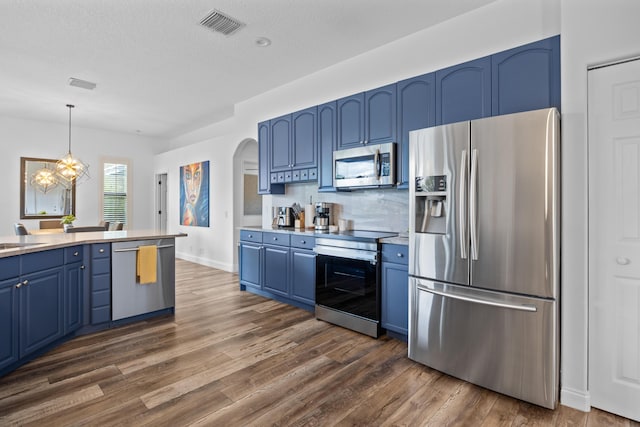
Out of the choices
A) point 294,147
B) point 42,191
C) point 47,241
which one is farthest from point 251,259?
point 42,191

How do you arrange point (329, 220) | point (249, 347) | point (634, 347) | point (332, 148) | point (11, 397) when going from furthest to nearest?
point (329, 220), point (332, 148), point (249, 347), point (11, 397), point (634, 347)

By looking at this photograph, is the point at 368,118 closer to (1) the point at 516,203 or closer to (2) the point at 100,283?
(1) the point at 516,203

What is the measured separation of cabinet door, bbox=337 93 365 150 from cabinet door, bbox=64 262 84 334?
9.51 ft

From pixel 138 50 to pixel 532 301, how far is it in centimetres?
443

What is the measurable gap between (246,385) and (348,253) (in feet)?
4.91

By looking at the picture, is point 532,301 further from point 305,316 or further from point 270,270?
point 270,270

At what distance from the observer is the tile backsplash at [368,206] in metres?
3.70

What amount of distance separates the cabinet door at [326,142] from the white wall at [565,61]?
0.39 metres

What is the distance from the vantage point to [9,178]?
6.68 m

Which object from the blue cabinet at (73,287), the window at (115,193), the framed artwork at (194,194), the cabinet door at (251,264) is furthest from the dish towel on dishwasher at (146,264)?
the window at (115,193)

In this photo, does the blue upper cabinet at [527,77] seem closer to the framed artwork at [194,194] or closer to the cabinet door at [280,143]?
the cabinet door at [280,143]

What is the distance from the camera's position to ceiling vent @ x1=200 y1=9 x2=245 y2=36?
313 cm

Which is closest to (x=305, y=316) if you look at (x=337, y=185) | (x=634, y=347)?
(x=337, y=185)

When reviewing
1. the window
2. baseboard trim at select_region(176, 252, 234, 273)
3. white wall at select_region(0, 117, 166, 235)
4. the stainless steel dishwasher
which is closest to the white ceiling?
white wall at select_region(0, 117, 166, 235)
